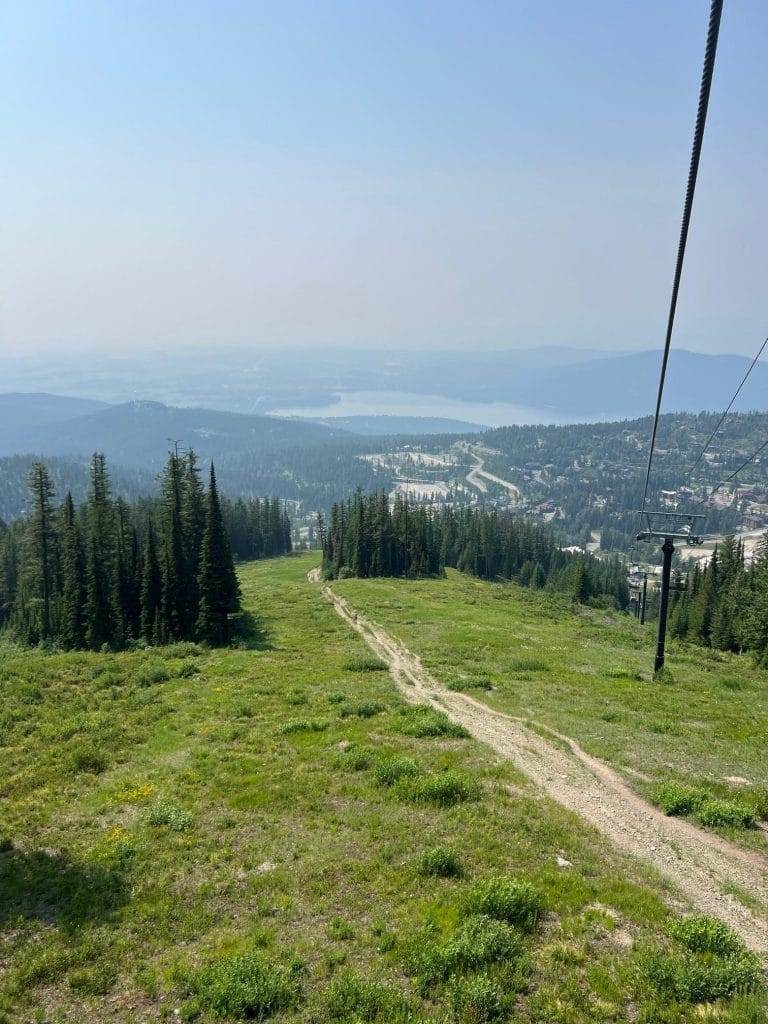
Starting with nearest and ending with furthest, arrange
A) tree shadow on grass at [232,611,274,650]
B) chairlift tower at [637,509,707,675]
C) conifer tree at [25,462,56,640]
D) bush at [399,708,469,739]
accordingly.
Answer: bush at [399,708,469,739] < chairlift tower at [637,509,707,675] < tree shadow on grass at [232,611,274,650] < conifer tree at [25,462,56,640]

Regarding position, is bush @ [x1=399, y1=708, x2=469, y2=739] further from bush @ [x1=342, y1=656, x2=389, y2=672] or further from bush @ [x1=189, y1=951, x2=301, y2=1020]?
bush @ [x1=189, y1=951, x2=301, y2=1020]

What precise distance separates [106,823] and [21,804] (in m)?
3.95

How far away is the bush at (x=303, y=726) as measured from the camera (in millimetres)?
25234

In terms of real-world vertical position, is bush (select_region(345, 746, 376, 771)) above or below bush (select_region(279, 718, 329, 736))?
above

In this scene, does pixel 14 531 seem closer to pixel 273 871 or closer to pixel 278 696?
pixel 278 696

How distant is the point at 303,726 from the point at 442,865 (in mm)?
12504

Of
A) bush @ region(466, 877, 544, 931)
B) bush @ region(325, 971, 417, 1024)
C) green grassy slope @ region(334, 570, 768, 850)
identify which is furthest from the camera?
green grassy slope @ region(334, 570, 768, 850)

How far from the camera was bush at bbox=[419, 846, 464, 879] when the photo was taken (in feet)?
45.6

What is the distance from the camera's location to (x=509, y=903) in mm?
12102

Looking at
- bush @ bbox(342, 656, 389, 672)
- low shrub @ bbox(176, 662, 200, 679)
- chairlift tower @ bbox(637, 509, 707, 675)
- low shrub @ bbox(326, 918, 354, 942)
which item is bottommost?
low shrub @ bbox(176, 662, 200, 679)

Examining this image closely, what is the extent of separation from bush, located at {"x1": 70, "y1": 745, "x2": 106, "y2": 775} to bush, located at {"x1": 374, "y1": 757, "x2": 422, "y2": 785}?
11766 millimetres

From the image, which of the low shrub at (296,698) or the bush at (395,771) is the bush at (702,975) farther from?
the low shrub at (296,698)

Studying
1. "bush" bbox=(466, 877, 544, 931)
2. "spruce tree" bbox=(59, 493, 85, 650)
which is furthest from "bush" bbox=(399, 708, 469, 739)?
"spruce tree" bbox=(59, 493, 85, 650)

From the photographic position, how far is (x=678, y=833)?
15.7m
